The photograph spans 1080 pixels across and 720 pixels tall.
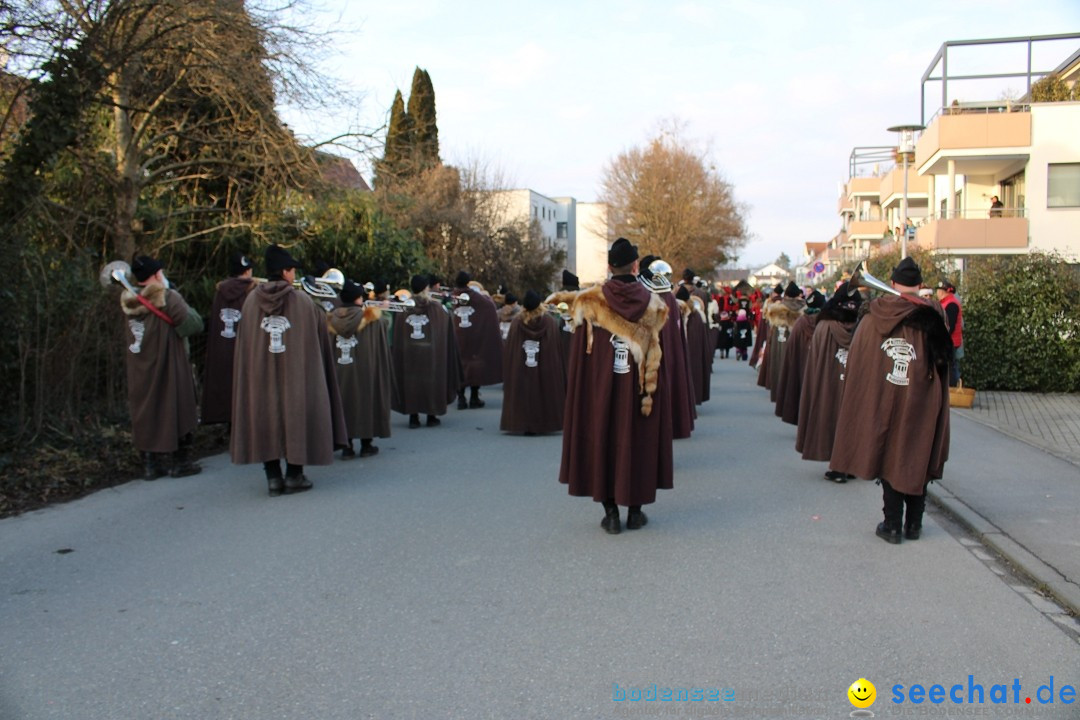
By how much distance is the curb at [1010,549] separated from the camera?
558cm

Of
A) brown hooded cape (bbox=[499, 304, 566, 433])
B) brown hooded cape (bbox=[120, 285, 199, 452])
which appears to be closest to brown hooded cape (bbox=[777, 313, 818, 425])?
brown hooded cape (bbox=[499, 304, 566, 433])

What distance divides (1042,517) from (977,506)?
0.53 metres

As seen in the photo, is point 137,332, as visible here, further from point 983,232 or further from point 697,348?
point 983,232

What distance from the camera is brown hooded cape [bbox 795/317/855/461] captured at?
9102 mm

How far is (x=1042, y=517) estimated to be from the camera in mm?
7531

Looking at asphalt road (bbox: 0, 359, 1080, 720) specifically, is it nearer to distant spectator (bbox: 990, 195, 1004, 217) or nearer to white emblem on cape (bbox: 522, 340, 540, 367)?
white emblem on cape (bbox: 522, 340, 540, 367)

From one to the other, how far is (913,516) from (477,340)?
971 cm

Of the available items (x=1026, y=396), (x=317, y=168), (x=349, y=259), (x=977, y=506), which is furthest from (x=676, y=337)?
(x=349, y=259)

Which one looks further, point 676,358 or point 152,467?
point 152,467

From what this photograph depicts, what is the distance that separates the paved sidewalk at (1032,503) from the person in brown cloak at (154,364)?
7.01m

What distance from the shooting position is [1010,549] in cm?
655

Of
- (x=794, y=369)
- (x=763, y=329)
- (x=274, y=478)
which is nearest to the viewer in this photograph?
(x=274, y=478)

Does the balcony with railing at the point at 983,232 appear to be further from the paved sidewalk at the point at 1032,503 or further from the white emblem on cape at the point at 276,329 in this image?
the white emblem on cape at the point at 276,329

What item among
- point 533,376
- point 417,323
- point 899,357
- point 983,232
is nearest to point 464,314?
point 417,323
